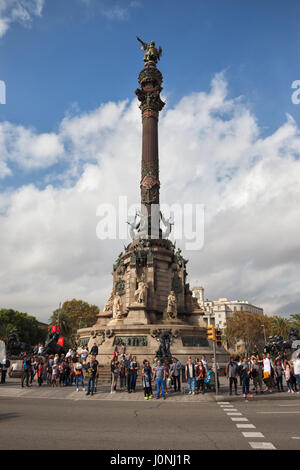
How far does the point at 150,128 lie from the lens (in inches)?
1719

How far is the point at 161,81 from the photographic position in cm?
4656

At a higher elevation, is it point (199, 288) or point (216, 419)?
point (199, 288)

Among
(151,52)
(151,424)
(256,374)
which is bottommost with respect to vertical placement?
(151,424)

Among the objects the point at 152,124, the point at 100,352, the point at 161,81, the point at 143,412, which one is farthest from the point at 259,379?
the point at 161,81

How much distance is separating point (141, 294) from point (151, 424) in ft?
78.6

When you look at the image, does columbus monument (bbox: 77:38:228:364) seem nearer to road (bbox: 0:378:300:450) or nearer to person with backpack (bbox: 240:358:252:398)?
person with backpack (bbox: 240:358:252:398)

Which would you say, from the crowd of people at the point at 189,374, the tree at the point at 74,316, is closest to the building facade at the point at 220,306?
the tree at the point at 74,316

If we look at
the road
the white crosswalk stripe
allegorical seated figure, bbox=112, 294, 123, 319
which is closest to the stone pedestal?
allegorical seated figure, bbox=112, 294, 123, 319

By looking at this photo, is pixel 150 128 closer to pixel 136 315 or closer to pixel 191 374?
pixel 136 315

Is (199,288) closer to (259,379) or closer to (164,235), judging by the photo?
(164,235)

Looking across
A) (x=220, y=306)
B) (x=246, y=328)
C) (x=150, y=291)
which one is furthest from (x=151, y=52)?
(x=220, y=306)

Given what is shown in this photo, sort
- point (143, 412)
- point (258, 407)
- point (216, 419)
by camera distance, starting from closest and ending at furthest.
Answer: point (216, 419)
point (143, 412)
point (258, 407)

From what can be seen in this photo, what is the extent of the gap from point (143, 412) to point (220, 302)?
152 m

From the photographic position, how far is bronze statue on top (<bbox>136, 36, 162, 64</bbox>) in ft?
157
